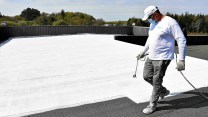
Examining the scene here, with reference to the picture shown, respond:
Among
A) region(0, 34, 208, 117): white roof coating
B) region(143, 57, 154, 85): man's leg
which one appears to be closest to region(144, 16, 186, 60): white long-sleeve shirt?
region(143, 57, 154, 85): man's leg

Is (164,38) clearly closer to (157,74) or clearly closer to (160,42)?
(160,42)

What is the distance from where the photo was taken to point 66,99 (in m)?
5.00

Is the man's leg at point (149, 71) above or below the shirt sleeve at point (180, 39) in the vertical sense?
below

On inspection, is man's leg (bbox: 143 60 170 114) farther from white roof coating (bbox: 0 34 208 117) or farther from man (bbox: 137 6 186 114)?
white roof coating (bbox: 0 34 208 117)

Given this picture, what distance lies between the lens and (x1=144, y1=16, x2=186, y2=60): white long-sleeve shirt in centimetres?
380

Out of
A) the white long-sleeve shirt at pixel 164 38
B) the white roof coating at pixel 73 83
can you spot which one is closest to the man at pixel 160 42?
the white long-sleeve shirt at pixel 164 38

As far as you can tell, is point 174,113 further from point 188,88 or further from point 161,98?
point 188,88

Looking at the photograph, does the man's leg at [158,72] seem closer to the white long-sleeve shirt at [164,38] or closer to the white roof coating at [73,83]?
the white long-sleeve shirt at [164,38]

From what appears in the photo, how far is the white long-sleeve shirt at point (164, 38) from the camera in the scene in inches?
150

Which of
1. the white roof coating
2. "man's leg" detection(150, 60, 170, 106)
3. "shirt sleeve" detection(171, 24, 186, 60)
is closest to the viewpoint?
"shirt sleeve" detection(171, 24, 186, 60)

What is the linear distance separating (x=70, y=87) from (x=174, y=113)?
8.46ft

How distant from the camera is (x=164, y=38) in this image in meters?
3.95

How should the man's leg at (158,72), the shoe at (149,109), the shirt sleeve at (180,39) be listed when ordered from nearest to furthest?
the shirt sleeve at (180,39), the man's leg at (158,72), the shoe at (149,109)

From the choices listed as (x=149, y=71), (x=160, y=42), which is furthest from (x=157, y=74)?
(x=160, y=42)
